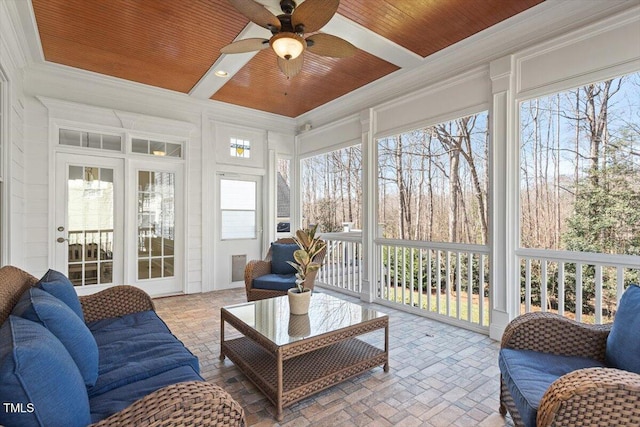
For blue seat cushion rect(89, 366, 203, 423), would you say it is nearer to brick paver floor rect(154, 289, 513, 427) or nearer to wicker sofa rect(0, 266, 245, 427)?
wicker sofa rect(0, 266, 245, 427)

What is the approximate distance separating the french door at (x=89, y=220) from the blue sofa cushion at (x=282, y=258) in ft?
7.07

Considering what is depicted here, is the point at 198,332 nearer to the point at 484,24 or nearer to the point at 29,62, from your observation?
the point at 29,62

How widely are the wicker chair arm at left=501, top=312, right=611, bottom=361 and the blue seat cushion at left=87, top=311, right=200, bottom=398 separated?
1.77 meters

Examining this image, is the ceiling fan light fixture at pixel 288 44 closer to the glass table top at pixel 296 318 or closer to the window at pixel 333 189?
the glass table top at pixel 296 318

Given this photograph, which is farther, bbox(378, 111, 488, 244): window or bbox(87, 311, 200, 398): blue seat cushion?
bbox(378, 111, 488, 244): window

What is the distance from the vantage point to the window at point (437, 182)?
3799 mm

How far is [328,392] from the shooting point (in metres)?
2.19

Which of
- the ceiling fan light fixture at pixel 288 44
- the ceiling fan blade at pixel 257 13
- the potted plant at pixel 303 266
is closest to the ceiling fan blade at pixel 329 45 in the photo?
the ceiling fan light fixture at pixel 288 44

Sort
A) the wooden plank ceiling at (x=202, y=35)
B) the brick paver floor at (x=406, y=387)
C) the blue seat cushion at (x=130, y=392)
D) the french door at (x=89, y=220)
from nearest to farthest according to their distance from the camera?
1. the blue seat cushion at (x=130, y=392)
2. the brick paver floor at (x=406, y=387)
3. the wooden plank ceiling at (x=202, y=35)
4. the french door at (x=89, y=220)

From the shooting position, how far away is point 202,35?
3.19m

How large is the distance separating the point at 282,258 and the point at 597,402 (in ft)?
11.0

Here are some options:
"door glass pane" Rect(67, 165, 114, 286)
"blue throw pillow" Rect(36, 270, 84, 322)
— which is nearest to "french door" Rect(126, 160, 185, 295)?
"door glass pane" Rect(67, 165, 114, 286)

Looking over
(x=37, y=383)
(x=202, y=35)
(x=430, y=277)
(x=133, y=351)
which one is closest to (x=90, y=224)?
(x=202, y=35)

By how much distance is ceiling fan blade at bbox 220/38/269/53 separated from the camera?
2.46 meters
